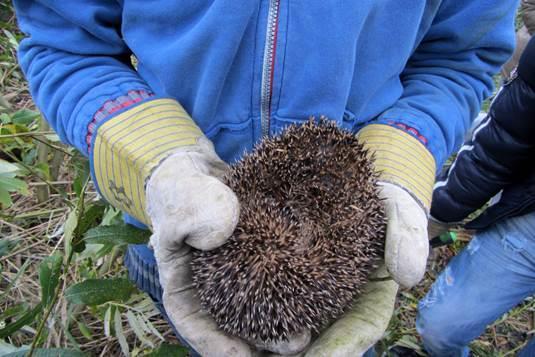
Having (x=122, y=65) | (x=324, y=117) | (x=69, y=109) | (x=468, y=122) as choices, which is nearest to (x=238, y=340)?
(x=324, y=117)

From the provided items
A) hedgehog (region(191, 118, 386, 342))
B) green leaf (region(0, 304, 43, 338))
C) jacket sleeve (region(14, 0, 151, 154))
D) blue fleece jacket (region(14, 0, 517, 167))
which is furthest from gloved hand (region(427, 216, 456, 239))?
green leaf (region(0, 304, 43, 338))

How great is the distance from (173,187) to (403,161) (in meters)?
0.85

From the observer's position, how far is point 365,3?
1470mm

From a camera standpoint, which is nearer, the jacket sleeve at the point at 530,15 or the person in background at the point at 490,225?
the person in background at the point at 490,225

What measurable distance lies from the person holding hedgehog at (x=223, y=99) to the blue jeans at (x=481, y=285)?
1.33 metres

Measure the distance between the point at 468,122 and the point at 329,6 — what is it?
918mm

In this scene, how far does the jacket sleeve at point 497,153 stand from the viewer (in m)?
2.45

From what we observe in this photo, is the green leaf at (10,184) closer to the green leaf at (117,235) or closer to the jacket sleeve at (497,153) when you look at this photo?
the green leaf at (117,235)

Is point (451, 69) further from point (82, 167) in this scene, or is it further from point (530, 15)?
point (530, 15)

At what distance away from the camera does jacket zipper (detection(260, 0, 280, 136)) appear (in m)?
1.48

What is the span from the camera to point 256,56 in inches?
61.4

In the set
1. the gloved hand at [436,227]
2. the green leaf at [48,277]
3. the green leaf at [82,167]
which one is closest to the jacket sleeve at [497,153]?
the gloved hand at [436,227]

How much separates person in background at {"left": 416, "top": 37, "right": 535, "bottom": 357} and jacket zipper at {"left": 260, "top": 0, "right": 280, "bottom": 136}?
156 centimetres

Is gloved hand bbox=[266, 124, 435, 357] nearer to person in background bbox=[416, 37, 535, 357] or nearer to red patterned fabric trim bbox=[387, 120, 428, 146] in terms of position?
red patterned fabric trim bbox=[387, 120, 428, 146]
